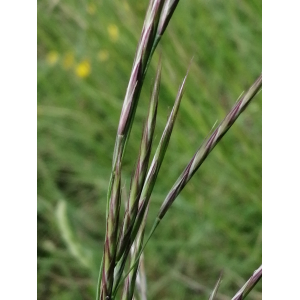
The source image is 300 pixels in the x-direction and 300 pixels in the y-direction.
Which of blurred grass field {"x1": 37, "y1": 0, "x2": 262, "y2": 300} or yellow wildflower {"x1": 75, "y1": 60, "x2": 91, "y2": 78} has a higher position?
yellow wildflower {"x1": 75, "y1": 60, "x2": 91, "y2": 78}

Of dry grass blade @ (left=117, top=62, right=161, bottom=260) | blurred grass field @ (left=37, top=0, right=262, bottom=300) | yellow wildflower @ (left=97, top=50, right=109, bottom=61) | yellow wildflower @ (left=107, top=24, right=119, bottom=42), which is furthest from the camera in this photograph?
yellow wildflower @ (left=97, top=50, right=109, bottom=61)

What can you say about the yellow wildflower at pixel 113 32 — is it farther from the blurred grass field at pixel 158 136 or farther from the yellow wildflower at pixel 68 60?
the yellow wildflower at pixel 68 60

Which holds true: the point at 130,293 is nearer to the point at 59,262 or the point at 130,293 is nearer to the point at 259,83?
the point at 259,83

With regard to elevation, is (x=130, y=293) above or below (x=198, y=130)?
below

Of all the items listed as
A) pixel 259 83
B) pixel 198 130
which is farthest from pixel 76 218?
pixel 259 83

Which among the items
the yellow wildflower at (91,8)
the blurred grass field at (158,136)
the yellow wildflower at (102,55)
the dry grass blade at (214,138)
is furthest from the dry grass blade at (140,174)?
the yellow wildflower at (102,55)

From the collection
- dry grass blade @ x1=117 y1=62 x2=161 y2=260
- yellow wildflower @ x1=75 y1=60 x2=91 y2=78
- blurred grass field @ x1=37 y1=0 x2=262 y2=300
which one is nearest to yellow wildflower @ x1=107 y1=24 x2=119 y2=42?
blurred grass field @ x1=37 y1=0 x2=262 y2=300

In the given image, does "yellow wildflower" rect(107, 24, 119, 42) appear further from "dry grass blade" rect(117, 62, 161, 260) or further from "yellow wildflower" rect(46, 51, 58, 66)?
"dry grass blade" rect(117, 62, 161, 260)

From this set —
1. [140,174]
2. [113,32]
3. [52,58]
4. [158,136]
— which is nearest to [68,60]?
[52,58]
